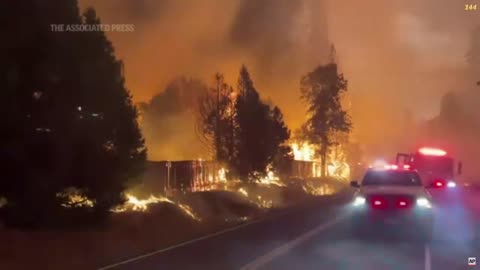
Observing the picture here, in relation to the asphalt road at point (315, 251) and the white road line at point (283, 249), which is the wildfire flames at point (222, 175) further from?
the asphalt road at point (315, 251)

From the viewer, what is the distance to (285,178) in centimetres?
5872

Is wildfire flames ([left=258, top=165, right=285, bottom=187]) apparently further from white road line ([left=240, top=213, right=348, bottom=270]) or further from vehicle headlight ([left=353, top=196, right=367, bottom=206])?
vehicle headlight ([left=353, top=196, right=367, bottom=206])

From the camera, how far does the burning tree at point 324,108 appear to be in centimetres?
7750

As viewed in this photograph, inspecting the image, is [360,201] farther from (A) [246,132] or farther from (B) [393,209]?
(A) [246,132]

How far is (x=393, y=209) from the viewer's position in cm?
2011

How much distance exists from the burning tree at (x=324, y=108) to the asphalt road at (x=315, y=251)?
53.1m

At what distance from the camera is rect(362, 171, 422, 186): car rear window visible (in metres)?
21.7

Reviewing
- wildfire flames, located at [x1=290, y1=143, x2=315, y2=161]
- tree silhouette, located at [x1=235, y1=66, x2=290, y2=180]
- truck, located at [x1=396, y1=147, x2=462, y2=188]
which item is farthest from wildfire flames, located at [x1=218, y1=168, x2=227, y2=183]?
wildfire flames, located at [x1=290, y1=143, x2=315, y2=161]

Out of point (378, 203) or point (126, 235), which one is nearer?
point (378, 203)

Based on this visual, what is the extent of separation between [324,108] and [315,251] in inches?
2400

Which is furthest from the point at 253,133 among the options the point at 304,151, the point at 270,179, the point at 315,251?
the point at 304,151

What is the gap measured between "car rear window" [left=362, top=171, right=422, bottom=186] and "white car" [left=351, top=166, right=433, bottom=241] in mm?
512

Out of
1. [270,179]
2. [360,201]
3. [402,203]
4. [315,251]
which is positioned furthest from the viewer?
[270,179]

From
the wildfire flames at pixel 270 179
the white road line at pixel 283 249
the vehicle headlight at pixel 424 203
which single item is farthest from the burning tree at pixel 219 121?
the vehicle headlight at pixel 424 203
